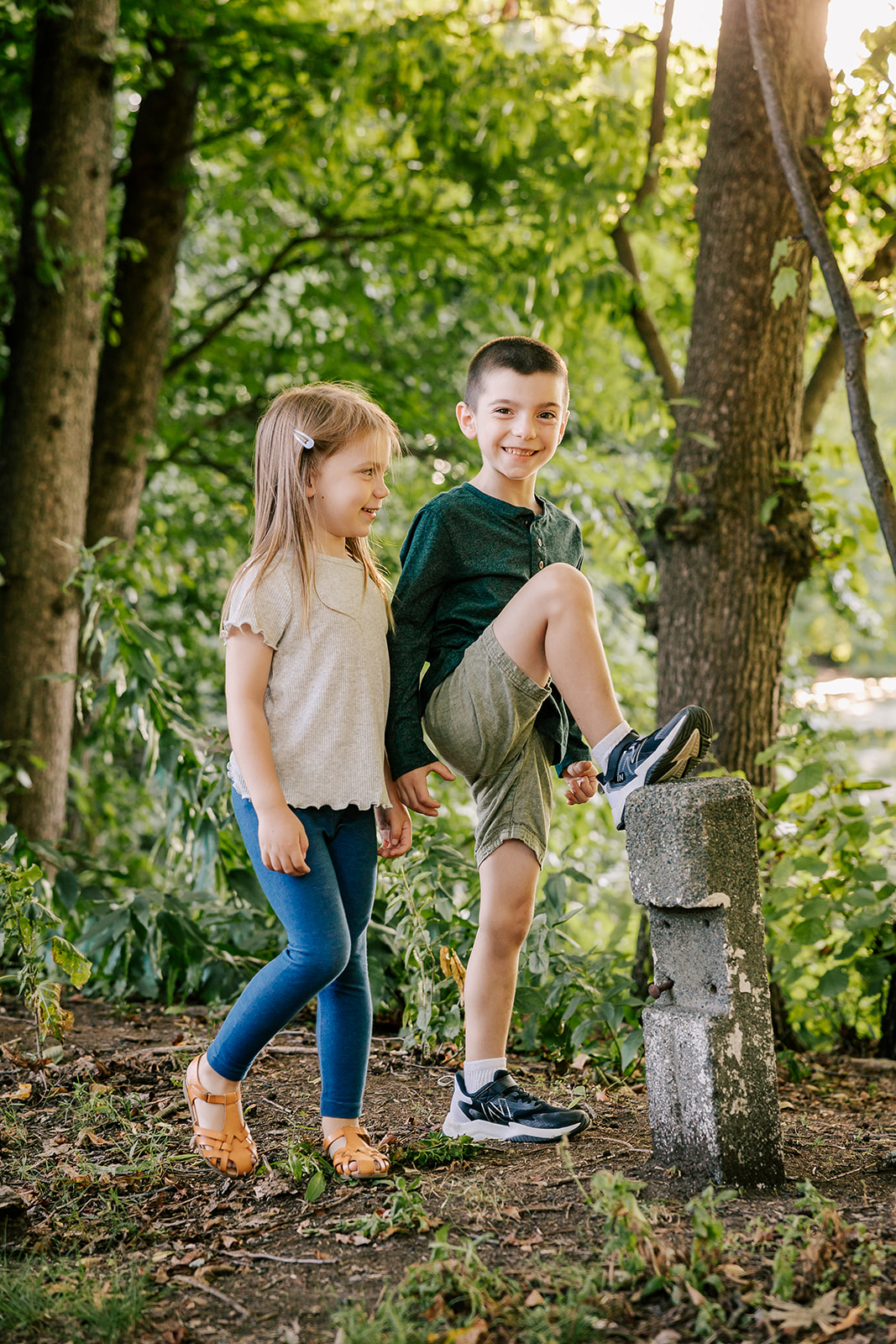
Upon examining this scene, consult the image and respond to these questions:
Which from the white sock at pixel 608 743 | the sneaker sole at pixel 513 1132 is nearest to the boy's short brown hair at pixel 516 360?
the white sock at pixel 608 743

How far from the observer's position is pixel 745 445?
12.7 feet

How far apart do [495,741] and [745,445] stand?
200cm

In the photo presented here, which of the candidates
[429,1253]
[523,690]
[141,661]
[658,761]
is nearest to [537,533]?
[523,690]

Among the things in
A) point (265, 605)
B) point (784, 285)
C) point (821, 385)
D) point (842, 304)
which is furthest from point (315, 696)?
point (821, 385)

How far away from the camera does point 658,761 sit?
85.8 inches

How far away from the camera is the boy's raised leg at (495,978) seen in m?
2.44

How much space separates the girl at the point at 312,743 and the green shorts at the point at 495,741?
0.58 feet

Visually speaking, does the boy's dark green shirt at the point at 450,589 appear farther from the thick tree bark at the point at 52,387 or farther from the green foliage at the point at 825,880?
the thick tree bark at the point at 52,387

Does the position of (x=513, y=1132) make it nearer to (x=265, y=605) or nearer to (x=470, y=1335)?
(x=470, y=1335)

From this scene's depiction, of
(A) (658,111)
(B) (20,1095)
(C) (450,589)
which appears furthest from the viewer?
(A) (658,111)

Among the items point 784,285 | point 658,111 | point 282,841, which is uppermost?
point 658,111

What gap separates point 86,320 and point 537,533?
3.44 metres

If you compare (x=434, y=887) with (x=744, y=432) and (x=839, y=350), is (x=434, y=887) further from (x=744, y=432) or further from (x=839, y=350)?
(x=839, y=350)

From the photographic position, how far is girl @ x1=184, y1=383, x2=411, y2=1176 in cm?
217
